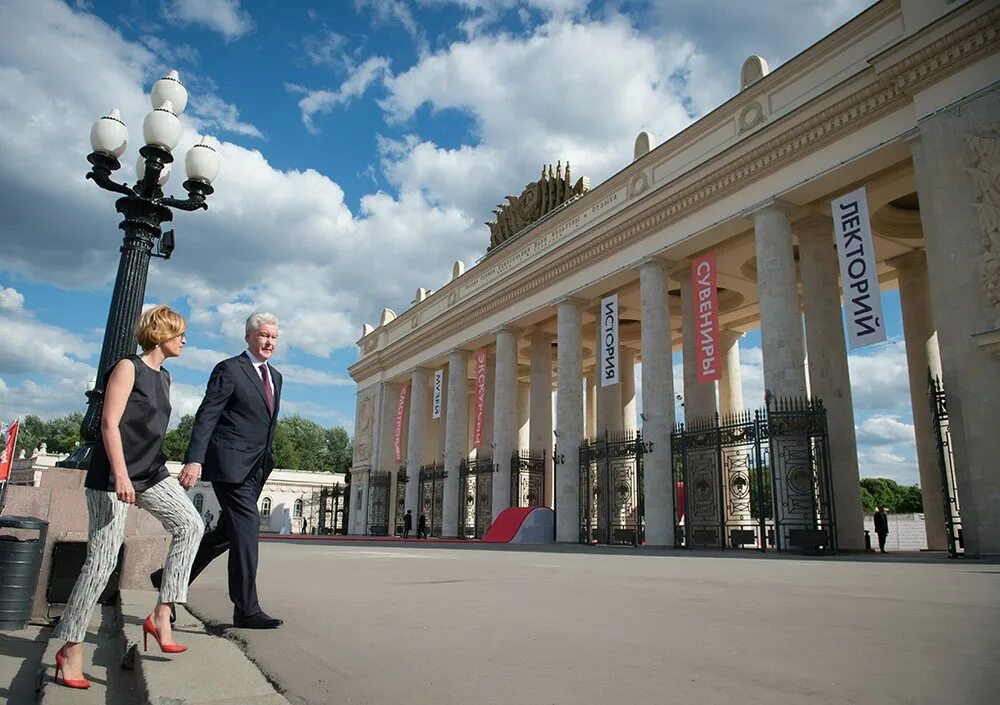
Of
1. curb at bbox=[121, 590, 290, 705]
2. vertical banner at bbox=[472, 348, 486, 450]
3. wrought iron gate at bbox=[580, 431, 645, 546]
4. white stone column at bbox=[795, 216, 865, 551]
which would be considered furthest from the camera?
vertical banner at bbox=[472, 348, 486, 450]

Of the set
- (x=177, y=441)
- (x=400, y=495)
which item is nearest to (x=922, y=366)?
(x=400, y=495)

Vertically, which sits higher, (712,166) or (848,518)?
(712,166)

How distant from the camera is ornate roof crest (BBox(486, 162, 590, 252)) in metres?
26.6

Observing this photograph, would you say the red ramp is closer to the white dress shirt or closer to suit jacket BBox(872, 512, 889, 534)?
suit jacket BBox(872, 512, 889, 534)

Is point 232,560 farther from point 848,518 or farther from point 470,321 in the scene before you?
point 470,321

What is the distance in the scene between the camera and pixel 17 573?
489 cm

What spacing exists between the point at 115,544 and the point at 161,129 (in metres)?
6.79

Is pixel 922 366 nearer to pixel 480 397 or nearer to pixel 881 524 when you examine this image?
pixel 881 524

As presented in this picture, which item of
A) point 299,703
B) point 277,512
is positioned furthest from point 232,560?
point 277,512

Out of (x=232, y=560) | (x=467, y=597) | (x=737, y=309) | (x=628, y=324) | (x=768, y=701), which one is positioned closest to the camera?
(x=768, y=701)

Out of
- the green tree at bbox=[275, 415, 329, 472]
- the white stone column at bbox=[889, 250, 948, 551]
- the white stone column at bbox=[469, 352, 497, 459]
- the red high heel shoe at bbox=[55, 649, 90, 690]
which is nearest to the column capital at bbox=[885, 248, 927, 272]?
the white stone column at bbox=[889, 250, 948, 551]

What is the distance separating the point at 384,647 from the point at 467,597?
2.34m

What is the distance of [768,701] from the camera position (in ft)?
7.54

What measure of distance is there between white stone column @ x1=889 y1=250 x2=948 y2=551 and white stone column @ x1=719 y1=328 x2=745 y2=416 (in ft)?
24.0
